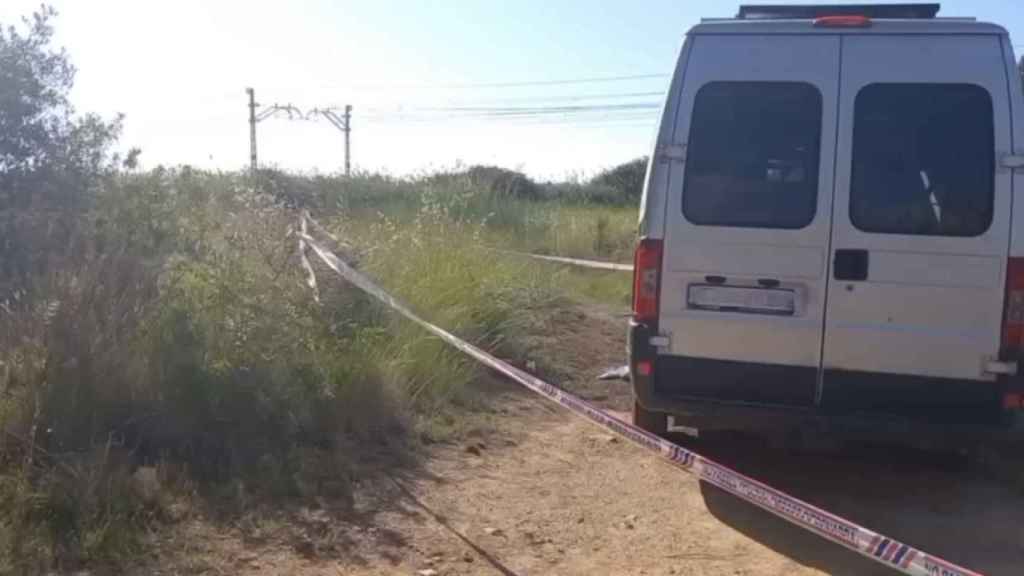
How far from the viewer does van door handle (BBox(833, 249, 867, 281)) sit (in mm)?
5066

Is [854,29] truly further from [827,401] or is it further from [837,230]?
[827,401]

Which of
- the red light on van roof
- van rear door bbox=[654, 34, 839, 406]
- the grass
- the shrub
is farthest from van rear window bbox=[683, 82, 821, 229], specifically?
the shrub

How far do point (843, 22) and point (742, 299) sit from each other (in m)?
1.53

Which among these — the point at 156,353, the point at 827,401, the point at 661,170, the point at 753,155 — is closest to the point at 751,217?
the point at 753,155

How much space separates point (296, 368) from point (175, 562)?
1.80 m

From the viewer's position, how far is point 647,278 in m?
5.27

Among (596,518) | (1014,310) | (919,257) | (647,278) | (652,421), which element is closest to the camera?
(1014,310)

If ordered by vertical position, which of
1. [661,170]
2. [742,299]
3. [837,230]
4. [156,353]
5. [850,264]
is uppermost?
[661,170]

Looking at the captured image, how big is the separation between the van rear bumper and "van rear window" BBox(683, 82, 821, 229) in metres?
0.76

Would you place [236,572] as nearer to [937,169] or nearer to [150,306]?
[150,306]

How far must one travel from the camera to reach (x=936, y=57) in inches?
200

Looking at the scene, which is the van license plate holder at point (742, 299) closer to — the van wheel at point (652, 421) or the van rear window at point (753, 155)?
the van rear window at point (753, 155)

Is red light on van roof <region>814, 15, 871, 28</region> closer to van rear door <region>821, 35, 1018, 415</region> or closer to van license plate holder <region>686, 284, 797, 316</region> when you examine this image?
van rear door <region>821, 35, 1018, 415</region>

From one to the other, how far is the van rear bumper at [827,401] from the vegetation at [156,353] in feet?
5.43
